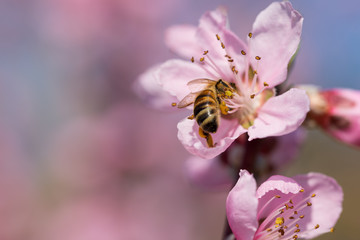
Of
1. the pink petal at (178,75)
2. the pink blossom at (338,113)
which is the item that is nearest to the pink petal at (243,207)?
the pink petal at (178,75)

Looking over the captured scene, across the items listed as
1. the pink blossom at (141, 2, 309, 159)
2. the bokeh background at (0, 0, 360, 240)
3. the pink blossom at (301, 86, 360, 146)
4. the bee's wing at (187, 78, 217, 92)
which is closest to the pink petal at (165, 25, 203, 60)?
the pink blossom at (141, 2, 309, 159)

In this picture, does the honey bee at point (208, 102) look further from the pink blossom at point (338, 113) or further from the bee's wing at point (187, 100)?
the pink blossom at point (338, 113)

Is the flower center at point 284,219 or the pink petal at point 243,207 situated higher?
the pink petal at point 243,207

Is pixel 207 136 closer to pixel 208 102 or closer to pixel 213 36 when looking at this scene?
pixel 208 102

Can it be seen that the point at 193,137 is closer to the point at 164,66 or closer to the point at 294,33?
the point at 164,66

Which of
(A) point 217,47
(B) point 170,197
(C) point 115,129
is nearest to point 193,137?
(A) point 217,47

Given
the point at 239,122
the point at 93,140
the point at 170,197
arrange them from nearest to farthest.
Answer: the point at 239,122 → the point at 93,140 → the point at 170,197
